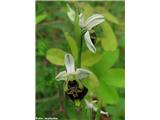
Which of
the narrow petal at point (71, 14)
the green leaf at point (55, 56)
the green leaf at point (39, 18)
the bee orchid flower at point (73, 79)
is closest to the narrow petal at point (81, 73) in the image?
the bee orchid flower at point (73, 79)

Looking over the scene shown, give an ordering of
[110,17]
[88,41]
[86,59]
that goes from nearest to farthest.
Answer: [88,41], [86,59], [110,17]

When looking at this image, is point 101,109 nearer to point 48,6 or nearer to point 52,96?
point 52,96

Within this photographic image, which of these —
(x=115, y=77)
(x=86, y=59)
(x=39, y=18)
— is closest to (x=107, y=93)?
(x=115, y=77)

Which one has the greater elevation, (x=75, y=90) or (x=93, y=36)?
(x=93, y=36)

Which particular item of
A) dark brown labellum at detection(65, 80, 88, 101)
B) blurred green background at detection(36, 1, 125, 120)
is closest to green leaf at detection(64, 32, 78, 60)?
blurred green background at detection(36, 1, 125, 120)

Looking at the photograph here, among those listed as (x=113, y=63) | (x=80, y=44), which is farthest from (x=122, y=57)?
(x=80, y=44)

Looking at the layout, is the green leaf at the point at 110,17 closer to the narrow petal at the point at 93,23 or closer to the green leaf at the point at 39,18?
the narrow petal at the point at 93,23

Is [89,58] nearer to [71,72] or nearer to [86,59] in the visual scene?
[86,59]
